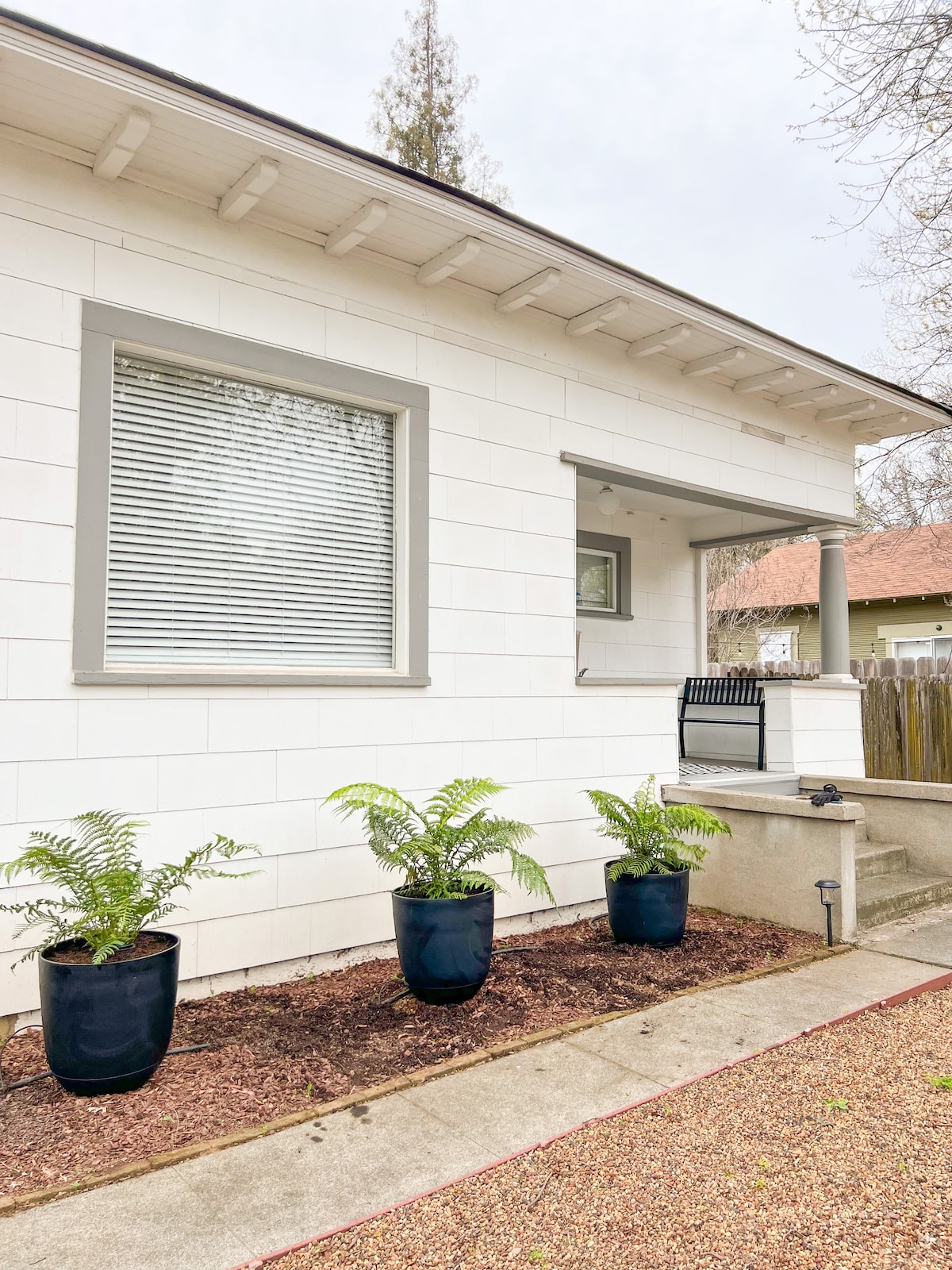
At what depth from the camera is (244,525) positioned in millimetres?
4008

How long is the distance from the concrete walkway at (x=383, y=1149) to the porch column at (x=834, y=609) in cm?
387

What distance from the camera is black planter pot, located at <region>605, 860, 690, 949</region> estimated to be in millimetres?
4391

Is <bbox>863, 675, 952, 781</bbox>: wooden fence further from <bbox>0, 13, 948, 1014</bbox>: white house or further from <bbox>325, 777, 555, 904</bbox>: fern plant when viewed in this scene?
<bbox>325, 777, 555, 904</bbox>: fern plant

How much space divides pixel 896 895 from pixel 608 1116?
3.18m

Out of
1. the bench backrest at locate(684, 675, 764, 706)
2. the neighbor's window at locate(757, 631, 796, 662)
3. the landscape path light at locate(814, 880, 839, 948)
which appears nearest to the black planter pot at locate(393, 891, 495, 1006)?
the landscape path light at locate(814, 880, 839, 948)

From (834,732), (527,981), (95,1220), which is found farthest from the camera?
(834,732)

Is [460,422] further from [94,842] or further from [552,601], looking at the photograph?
[94,842]

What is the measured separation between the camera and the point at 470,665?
4645mm

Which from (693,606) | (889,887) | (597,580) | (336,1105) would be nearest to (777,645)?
(693,606)

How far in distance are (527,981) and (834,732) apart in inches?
156

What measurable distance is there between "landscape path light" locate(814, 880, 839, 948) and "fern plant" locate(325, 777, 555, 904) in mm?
1623

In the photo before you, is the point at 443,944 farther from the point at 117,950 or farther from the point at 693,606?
the point at 693,606

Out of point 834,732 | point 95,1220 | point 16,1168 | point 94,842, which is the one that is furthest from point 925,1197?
point 834,732

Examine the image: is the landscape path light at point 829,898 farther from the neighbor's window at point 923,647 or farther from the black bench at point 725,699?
the neighbor's window at point 923,647
